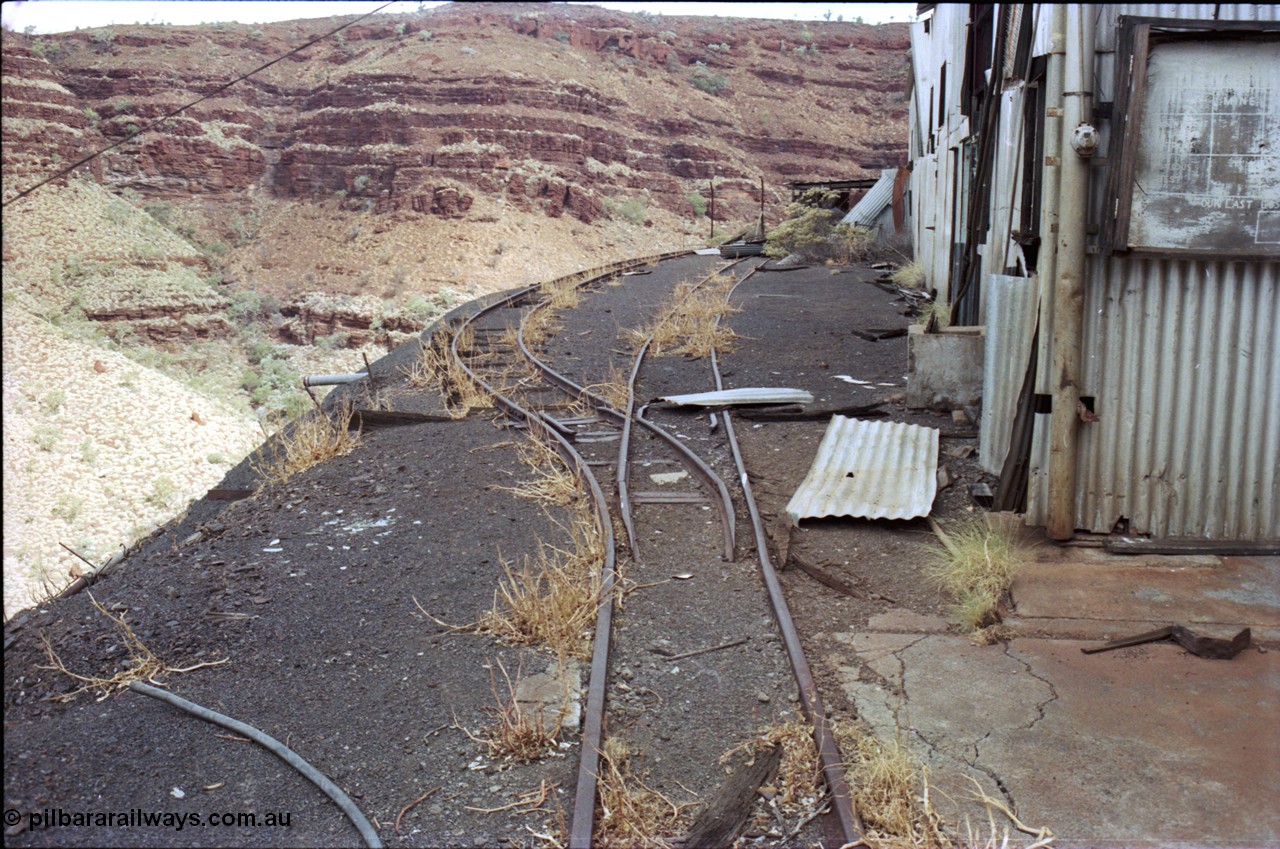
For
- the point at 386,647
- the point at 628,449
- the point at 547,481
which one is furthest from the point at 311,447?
the point at 386,647

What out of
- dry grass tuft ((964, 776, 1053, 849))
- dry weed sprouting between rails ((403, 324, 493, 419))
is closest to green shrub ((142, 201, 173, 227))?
dry weed sprouting between rails ((403, 324, 493, 419))

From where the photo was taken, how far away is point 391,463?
9.05 m

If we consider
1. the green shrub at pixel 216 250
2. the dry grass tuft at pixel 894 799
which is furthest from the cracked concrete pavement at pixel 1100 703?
the green shrub at pixel 216 250

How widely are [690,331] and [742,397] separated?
424 centimetres

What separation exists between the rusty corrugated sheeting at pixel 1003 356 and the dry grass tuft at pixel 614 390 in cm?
380

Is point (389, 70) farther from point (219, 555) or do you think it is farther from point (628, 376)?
point (219, 555)

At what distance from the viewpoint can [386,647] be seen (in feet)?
17.3

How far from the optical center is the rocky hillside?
28172mm

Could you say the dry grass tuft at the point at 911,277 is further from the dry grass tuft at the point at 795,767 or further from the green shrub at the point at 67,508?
the green shrub at the point at 67,508

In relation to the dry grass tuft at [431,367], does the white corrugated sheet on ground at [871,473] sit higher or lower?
higher

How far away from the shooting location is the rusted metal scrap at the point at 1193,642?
4.82 metres

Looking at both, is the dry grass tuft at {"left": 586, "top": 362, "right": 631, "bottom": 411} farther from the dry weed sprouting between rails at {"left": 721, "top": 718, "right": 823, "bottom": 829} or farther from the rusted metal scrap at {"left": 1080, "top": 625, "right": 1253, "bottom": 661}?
the dry weed sprouting between rails at {"left": 721, "top": 718, "right": 823, "bottom": 829}

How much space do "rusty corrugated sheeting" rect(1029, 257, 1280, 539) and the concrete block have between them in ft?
10.8

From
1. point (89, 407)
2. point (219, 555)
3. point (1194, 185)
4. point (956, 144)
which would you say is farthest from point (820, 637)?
point (89, 407)
